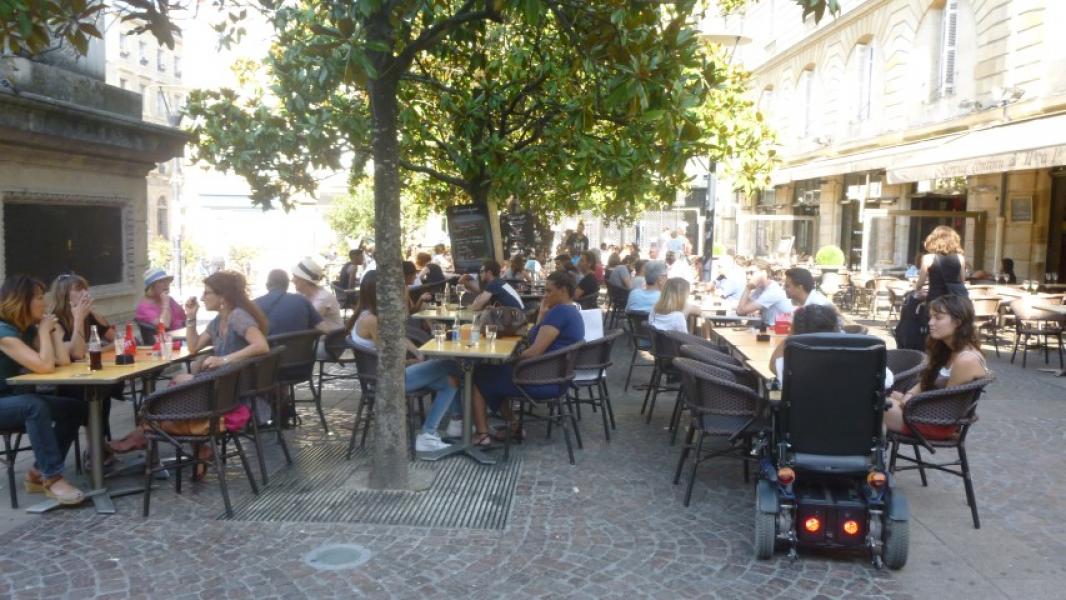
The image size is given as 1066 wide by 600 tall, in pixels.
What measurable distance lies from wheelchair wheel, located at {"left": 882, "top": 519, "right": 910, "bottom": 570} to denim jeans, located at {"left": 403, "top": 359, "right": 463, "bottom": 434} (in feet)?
11.2

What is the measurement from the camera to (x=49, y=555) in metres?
4.50

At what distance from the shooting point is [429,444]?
6598 millimetres

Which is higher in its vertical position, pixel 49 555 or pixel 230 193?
pixel 230 193

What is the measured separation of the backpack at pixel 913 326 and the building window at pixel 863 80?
628 inches

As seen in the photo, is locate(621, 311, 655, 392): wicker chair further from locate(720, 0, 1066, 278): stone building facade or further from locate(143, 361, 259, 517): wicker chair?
locate(720, 0, 1066, 278): stone building facade

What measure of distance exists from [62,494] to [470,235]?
771cm

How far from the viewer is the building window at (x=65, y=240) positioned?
8062 millimetres

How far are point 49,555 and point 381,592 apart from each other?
190 cm

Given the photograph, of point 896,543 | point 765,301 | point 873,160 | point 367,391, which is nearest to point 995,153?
point 765,301

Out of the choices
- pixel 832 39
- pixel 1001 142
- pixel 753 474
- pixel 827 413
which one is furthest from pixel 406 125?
pixel 832 39

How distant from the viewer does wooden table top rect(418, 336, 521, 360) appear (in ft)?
20.4

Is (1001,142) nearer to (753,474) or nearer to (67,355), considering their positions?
(753,474)

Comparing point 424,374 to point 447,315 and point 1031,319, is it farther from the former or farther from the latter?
point 1031,319

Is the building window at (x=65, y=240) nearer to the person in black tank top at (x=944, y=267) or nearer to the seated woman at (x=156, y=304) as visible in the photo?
the seated woman at (x=156, y=304)
